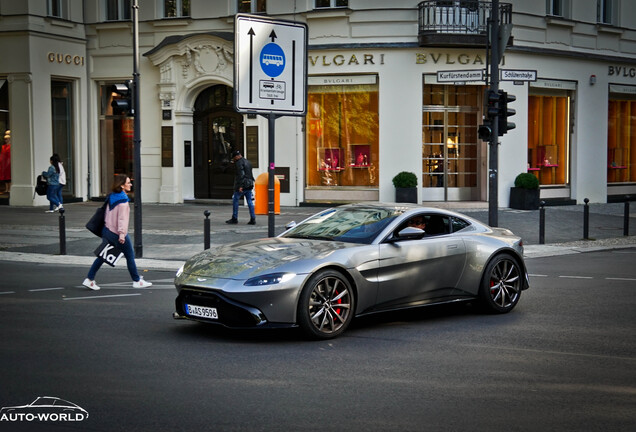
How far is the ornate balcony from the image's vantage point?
84.4 ft

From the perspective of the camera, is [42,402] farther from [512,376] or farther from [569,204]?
[569,204]

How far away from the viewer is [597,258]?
16.9 meters

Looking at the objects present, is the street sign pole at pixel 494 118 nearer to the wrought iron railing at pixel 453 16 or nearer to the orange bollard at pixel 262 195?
the orange bollard at pixel 262 195

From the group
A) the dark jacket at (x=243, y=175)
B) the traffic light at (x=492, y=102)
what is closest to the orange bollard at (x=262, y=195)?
the dark jacket at (x=243, y=175)

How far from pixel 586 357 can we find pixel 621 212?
1968 cm

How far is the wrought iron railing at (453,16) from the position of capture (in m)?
25.8

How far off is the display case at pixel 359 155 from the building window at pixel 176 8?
22.8 ft

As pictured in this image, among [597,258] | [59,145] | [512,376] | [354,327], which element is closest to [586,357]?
[512,376]

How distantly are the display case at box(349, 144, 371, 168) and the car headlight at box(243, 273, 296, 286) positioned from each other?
18761 millimetres

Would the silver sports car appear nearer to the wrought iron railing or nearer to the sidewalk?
the sidewalk

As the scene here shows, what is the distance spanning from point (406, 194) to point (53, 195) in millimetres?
10091

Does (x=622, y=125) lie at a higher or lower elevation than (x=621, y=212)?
higher

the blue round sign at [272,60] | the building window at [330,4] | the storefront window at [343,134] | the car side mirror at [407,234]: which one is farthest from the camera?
the storefront window at [343,134]

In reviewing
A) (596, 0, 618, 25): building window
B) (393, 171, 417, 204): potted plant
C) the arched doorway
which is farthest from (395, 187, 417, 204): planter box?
(596, 0, 618, 25): building window
